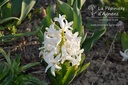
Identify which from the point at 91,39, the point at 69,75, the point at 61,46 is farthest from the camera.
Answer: the point at 91,39

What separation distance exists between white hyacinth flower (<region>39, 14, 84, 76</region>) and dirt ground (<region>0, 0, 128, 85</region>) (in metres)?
0.35

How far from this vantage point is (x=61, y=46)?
5.28 feet

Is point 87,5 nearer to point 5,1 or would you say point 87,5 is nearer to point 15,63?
point 5,1

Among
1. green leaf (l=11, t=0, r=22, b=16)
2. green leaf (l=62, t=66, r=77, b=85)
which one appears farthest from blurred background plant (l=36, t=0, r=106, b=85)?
green leaf (l=11, t=0, r=22, b=16)

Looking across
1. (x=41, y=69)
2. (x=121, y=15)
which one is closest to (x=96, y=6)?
(x=121, y=15)

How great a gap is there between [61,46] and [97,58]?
0.61 m

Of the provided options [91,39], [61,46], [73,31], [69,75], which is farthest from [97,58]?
[61,46]

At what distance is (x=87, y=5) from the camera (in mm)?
2652

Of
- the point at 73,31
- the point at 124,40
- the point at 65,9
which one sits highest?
the point at 65,9

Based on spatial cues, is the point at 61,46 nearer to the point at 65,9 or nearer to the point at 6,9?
the point at 65,9

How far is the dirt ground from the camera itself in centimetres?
203

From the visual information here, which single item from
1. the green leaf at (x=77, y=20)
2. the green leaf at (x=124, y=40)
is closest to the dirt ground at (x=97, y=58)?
the green leaf at (x=124, y=40)

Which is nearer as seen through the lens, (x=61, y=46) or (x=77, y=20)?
(x=61, y=46)

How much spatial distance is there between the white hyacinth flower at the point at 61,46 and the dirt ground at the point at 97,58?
347 millimetres
